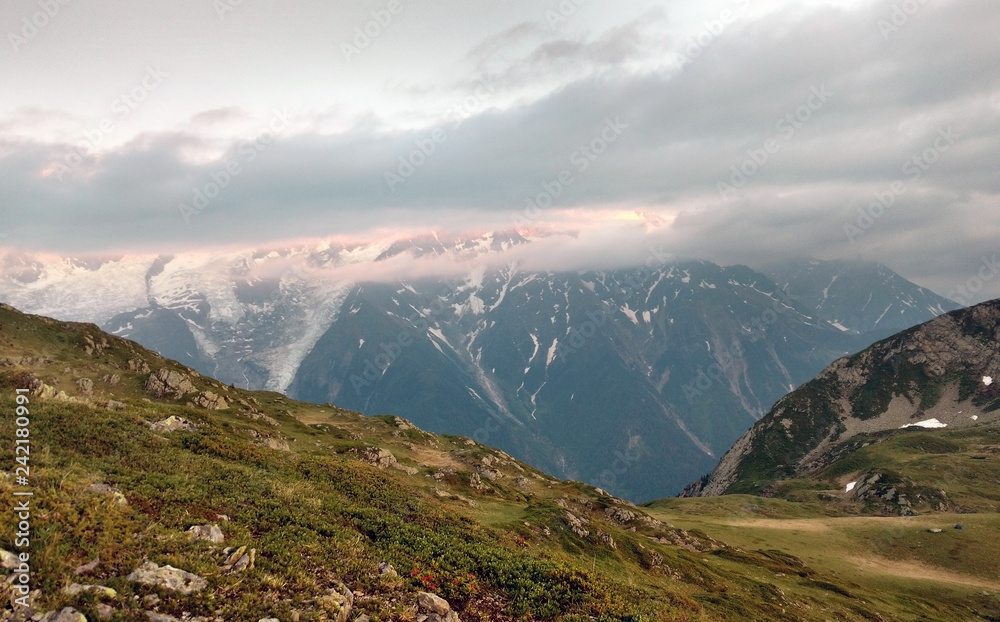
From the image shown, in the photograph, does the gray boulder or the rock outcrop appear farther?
the rock outcrop

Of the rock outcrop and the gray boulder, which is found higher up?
the gray boulder

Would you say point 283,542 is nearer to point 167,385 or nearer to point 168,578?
point 168,578

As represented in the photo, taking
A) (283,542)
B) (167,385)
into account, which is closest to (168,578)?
(283,542)

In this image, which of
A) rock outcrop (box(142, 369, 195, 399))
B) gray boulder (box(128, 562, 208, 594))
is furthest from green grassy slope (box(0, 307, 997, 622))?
rock outcrop (box(142, 369, 195, 399))

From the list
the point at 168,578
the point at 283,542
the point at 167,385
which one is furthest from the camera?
the point at 167,385

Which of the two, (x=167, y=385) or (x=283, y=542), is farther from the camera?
(x=167, y=385)

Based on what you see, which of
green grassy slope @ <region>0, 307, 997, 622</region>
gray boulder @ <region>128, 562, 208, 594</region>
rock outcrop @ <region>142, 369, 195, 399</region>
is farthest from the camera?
rock outcrop @ <region>142, 369, 195, 399</region>

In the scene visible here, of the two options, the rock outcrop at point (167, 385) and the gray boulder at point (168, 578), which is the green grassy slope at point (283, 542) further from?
the rock outcrop at point (167, 385)

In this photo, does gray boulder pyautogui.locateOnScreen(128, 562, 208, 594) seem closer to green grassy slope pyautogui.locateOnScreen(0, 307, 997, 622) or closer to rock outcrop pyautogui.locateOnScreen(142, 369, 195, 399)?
green grassy slope pyautogui.locateOnScreen(0, 307, 997, 622)

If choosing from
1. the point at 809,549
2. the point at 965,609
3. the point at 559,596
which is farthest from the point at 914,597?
the point at 559,596

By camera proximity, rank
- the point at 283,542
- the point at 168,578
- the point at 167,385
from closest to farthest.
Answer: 1. the point at 168,578
2. the point at 283,542
3. the point at 167,385

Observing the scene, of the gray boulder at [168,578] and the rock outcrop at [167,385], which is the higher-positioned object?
the gray boulder at [168,578]

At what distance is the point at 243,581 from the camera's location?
18.1 metres

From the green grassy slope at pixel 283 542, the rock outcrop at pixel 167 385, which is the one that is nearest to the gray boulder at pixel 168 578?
the green grassy slope at pixel 283 542
